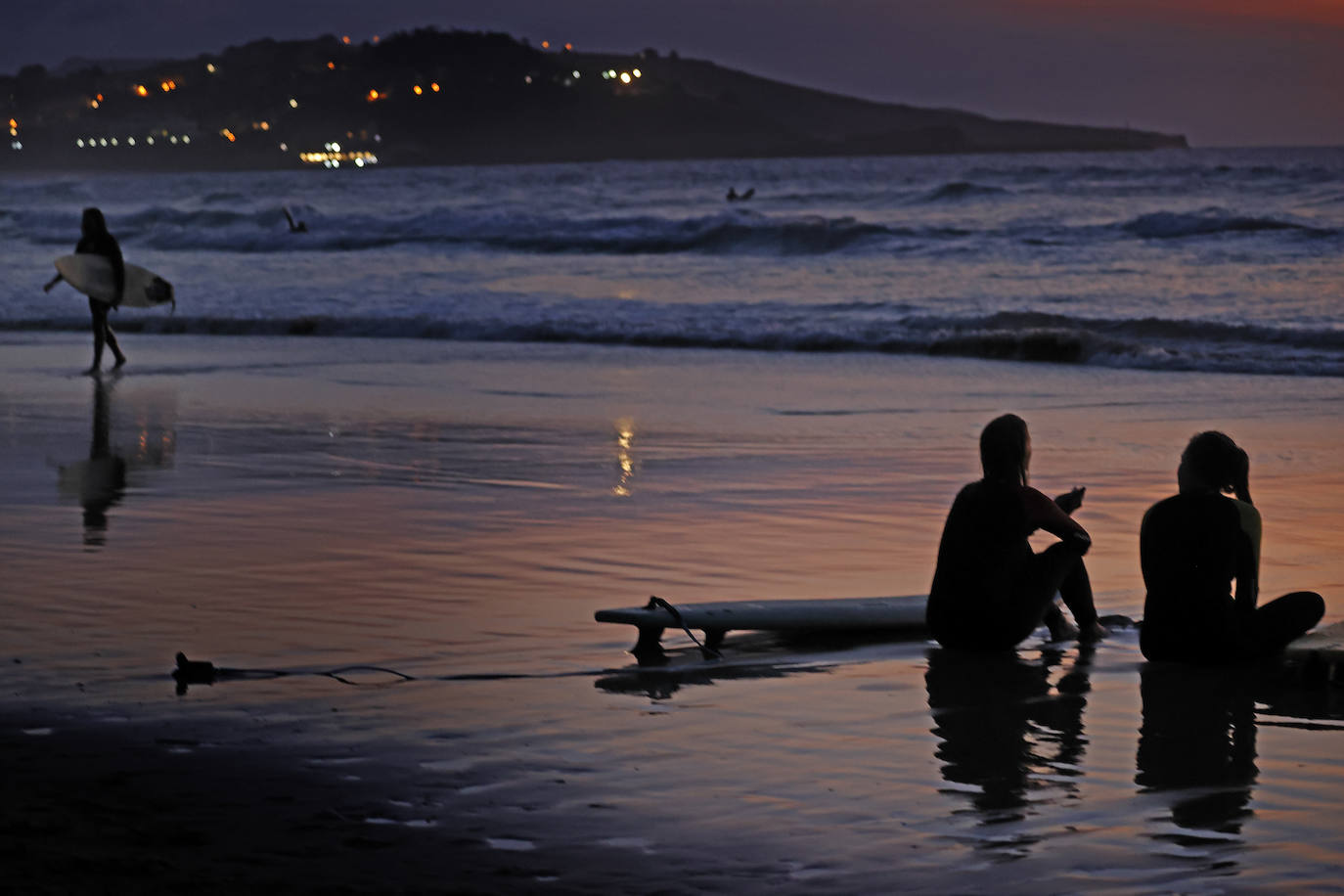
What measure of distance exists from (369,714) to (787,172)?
101643mm

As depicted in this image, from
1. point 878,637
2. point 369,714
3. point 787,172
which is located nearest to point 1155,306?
point 878,637

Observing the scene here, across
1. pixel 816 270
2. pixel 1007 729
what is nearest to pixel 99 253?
pixel 1007 729

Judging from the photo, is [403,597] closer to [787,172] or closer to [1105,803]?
[1105,803]

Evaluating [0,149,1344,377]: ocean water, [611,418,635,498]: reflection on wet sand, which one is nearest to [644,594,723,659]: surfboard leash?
[611,418,635,498]: reflection on wet sand

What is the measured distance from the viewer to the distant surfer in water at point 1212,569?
6.25 metres

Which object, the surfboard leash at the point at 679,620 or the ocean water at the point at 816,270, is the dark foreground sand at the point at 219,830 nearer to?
the surfboard leash at the point at 679,620

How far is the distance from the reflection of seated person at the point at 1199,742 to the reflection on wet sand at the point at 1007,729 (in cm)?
22

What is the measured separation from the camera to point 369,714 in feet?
18.7

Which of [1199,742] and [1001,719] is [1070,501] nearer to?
[1001,719]

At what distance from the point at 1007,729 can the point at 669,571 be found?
2.81m

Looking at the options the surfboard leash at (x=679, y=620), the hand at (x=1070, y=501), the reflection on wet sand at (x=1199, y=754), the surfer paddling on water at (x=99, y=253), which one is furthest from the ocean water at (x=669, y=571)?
the surfer paddling on water at (x=99, y=253)

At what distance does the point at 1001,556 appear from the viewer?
6.59m

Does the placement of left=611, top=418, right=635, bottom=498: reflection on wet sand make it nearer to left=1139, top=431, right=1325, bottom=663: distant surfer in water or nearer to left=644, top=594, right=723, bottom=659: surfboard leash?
left=644, top=594, right=723, bottom=659: surfboard leash

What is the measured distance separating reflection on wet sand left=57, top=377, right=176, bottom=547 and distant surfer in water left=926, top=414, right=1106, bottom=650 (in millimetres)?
4417
